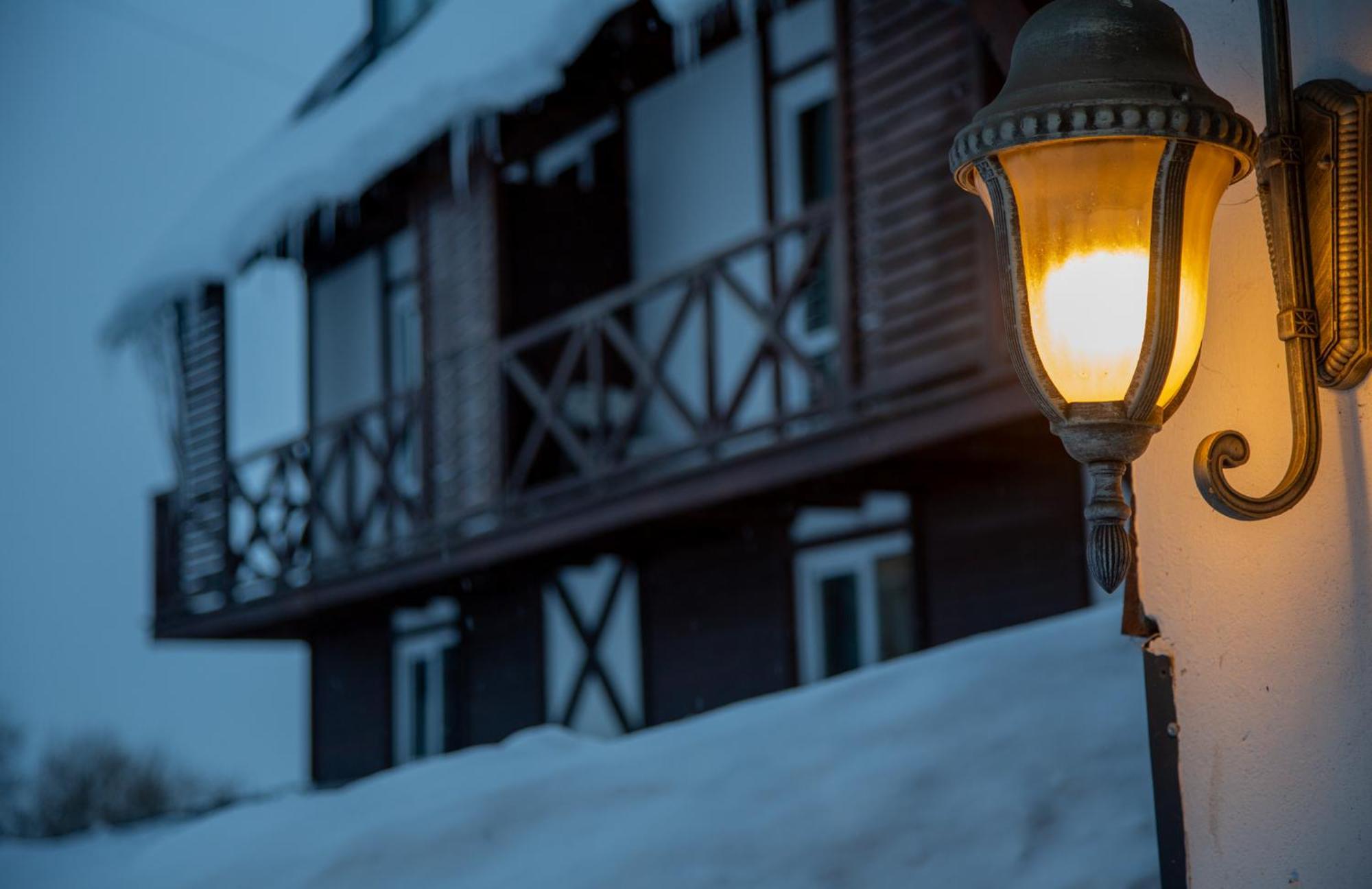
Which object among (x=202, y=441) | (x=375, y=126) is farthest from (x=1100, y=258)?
(x=202, y=441)

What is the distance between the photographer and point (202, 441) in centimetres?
1309

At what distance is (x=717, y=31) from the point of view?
10.2 metres

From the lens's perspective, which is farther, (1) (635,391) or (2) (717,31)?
(2) (717,31)

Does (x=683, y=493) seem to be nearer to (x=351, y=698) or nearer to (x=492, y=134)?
(x=492, y=134)

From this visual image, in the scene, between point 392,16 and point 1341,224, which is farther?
point 392,16

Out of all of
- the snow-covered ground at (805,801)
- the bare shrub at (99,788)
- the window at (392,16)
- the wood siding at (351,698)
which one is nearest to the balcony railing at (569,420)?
the wood siding at (351,698)

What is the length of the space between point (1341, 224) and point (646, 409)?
8401 millimetres

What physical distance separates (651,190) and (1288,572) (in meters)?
8.98

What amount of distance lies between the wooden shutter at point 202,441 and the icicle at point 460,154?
262cm

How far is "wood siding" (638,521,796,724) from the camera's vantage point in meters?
10.2

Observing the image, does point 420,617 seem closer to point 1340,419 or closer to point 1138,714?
point 1138,714

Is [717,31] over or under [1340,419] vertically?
over

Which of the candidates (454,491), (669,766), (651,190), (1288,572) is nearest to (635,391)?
(454,491)

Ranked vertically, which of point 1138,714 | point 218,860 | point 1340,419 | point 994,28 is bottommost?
point 218,860
